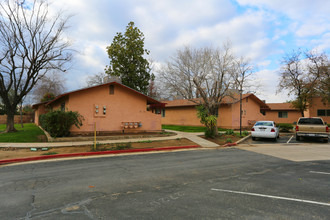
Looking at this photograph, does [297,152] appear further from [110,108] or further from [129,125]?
[110,108]

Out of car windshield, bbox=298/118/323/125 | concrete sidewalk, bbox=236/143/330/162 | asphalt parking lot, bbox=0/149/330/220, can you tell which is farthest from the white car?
asphalt parking lot, bbox=0/149/330/220

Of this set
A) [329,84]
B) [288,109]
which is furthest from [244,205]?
A: [288,109]

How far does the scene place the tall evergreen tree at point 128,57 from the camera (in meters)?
28.8

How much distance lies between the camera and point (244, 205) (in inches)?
163

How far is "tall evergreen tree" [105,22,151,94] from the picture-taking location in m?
28.8

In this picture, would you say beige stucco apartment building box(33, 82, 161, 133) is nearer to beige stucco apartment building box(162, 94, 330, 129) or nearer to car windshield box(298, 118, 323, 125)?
beige stucco apartment building box(162, 94, 330, 129)

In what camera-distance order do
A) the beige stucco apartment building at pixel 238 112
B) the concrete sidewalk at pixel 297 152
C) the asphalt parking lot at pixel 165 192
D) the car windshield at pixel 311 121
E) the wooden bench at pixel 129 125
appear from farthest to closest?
1. the beige stucco apartment building at pixel 238 112
2. the wooden bench at pixel 129 125
3. the car windshield at pixel 311 121
4. the concrete sidewalk at pixel 297 152
5. the asphalt parking lot at pixel 165 192

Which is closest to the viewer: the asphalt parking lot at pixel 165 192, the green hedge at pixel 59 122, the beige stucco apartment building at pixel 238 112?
the asphalt parking lot at pixel 165 192

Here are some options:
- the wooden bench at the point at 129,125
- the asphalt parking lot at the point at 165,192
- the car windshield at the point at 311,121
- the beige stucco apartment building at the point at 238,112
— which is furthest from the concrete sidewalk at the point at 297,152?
the wooden bench at the point at 129,125

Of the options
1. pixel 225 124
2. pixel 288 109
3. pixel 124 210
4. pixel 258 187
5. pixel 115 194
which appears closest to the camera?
pixel 124 210

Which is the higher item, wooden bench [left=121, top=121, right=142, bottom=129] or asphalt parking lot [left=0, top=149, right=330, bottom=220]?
wooden bench [left=121, top=121, right=142, bottom=129]

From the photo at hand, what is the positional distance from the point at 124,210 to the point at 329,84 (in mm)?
33584

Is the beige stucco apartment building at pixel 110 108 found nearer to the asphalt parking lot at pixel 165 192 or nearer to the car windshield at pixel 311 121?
the asphalt parking lot at pixel 165 192

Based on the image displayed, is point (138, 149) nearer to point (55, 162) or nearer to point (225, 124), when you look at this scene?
point (55, 162)
